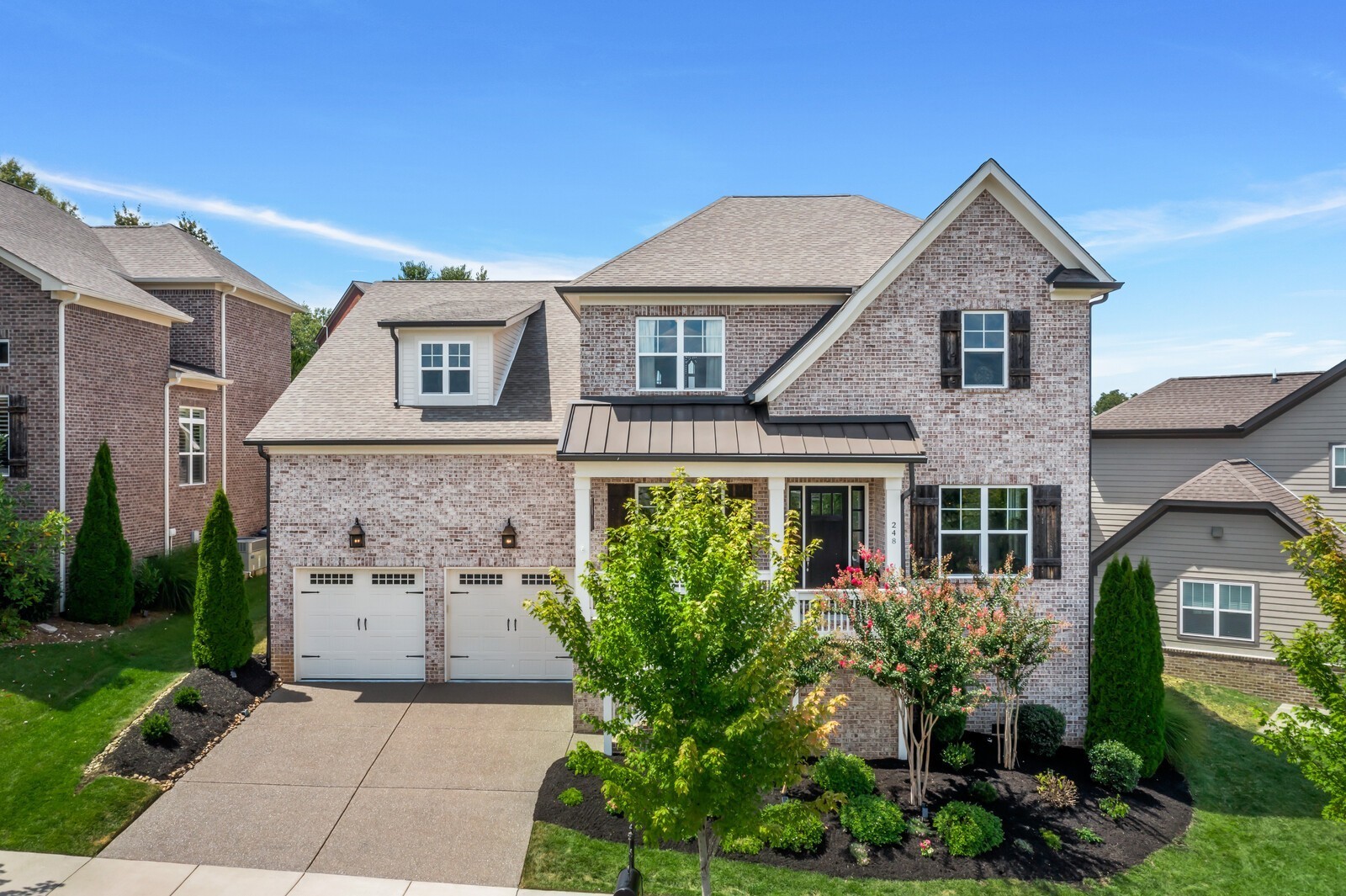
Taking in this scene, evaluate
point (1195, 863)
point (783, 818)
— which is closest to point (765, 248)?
point (783, 818)

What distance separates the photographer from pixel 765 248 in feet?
54.7

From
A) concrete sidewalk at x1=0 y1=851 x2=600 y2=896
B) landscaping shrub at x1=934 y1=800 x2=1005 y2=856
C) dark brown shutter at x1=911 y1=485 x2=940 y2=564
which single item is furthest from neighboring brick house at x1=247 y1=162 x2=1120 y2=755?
concrete sidewalk at x1=0 y1=851 x2=600 y2=896

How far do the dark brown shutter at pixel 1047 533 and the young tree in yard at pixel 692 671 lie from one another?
7.27 m

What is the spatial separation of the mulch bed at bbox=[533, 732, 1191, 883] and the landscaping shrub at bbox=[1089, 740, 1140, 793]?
174mm

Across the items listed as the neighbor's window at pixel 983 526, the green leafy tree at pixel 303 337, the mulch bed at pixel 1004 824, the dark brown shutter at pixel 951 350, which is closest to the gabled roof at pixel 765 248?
the dark brown shutter at pixel 951 350

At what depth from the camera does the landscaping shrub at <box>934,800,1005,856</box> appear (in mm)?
10484

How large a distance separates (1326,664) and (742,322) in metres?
10.3

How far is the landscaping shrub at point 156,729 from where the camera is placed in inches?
489

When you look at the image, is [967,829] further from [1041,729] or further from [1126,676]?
[1126,676]

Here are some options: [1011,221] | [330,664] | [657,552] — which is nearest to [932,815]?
[657,552]

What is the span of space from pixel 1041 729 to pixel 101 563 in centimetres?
1931

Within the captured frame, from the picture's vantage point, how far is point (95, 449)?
1836 centimetres

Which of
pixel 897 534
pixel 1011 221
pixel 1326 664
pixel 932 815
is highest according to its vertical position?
pixel 1011 221

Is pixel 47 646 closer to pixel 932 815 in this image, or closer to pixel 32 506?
pixel 32 506
